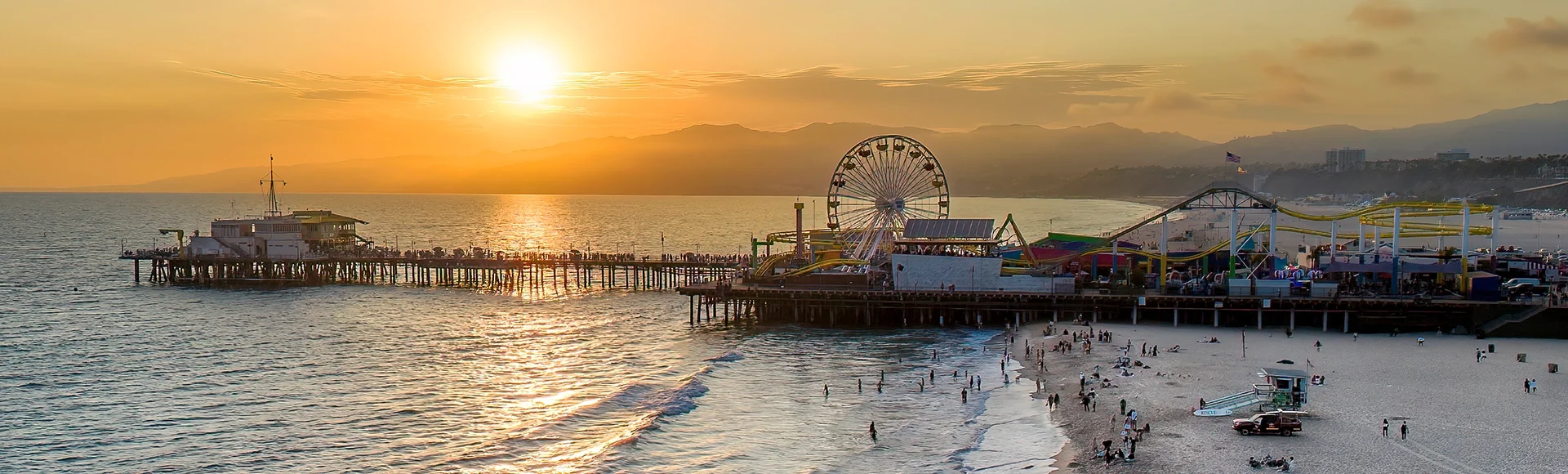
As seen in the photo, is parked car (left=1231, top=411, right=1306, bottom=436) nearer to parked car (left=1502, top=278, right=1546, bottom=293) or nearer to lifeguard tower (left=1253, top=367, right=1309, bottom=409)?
lifeguard tower (left=1253, top=367, right=1309, bottom=409)

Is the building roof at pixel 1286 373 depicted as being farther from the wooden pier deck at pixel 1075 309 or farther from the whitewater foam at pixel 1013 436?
the wooden pier deck at pixel 1075 309

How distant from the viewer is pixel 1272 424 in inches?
1487

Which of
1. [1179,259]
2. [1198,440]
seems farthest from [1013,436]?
[1179,259]

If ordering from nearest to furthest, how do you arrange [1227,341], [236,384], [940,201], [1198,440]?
[1198,440]
[236,384]
[1227,341]
[940,201]

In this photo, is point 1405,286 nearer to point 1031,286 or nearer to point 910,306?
point 1031,286

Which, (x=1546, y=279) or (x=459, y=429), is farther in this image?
(x=1546, y=279)

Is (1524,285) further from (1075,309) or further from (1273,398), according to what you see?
(1273,398)

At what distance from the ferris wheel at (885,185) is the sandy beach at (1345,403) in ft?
97.3

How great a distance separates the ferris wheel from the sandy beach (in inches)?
1168

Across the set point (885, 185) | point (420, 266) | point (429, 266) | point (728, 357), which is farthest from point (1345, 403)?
point (420, 266)

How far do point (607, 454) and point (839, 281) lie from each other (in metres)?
35.3

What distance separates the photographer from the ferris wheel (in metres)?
89.5

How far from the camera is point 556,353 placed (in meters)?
60.7

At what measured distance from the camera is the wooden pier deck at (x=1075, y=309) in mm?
61506
